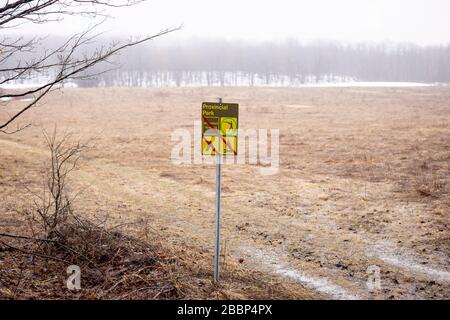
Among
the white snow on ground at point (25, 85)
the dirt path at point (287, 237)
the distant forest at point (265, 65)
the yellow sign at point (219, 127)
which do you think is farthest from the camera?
the distant forest at point (265, 65)

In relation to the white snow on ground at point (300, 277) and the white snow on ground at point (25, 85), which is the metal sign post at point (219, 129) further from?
the white snow on ground at point (25, 85)

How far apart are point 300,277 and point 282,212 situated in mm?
3394

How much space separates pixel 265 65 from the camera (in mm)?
117875

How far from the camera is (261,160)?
15523 millimetres

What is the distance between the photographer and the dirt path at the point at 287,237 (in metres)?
5.88

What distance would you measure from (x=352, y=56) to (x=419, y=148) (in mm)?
136628

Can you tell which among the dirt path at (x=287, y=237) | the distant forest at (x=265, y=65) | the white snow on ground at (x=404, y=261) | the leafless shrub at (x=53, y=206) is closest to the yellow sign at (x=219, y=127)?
the leafless shrub at (x=53, y=206)

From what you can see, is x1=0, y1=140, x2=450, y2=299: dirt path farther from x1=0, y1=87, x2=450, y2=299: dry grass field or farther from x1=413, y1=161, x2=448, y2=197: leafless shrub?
x1=413, y1=161, x2=448, y2=197: leafless shrub

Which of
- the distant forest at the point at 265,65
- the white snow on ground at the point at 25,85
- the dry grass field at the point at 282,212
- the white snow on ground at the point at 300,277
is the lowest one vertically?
the white snow on ground at the point at 300,277

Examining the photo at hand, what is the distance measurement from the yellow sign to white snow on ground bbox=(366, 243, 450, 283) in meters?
3.67

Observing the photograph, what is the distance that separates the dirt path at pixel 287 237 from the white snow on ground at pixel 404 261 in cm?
1

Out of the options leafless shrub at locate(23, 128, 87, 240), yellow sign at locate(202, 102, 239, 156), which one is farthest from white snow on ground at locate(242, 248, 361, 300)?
leafless shrub at locate(23, 128, 87, 240)

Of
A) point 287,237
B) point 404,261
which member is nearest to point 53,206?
point 287,237
